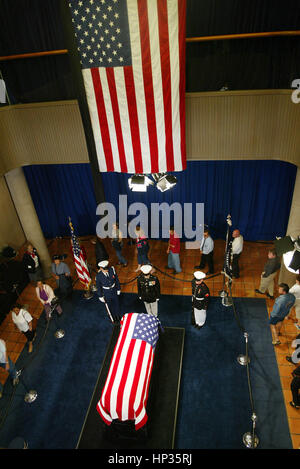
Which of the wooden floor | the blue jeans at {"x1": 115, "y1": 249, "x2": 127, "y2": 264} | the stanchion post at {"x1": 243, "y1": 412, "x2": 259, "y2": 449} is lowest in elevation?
the wooden floor

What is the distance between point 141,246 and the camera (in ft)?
27.9

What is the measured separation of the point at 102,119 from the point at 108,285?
336 centimetres

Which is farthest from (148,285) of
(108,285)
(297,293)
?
(297,293)

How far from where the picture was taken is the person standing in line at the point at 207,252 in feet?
26.0

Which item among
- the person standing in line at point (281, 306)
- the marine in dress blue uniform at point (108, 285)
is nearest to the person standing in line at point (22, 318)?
the marine in dress blue uniform at point (108, 285)

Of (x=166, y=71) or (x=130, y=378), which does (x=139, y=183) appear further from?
(x=130, y=378)

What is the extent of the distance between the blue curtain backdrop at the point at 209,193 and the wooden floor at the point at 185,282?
2.25 feet

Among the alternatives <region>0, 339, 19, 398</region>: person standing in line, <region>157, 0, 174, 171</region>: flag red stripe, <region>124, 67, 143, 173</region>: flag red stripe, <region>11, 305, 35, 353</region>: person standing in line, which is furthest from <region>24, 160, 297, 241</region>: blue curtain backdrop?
<region>0, 339, 19, 398</region>: person standing in line

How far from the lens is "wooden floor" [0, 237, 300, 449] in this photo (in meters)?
6.30

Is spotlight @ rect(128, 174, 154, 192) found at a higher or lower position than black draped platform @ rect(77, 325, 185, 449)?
higher

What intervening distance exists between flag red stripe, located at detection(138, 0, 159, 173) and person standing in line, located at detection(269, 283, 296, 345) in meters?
3.30

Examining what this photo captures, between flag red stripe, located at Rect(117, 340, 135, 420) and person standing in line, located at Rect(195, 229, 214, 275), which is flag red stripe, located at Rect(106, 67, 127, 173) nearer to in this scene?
person standing in line, located at Rect(195, 229, 214, 275)

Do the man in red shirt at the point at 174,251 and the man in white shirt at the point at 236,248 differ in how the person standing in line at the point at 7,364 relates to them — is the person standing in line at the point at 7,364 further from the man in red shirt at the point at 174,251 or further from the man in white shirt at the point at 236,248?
the man in white shirt at the point at 236,248

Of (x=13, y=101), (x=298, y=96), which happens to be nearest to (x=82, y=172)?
(x=13, y=101)
